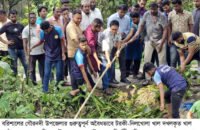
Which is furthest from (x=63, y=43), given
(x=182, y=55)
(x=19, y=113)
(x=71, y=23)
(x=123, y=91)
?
(x=19, y=113)

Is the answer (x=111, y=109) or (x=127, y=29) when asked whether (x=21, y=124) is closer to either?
(x=111, y=109)

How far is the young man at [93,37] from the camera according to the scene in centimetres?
848

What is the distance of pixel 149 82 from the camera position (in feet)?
30.8

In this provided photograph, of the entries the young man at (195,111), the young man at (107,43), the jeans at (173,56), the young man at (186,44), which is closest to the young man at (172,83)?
the young man at (186,44)

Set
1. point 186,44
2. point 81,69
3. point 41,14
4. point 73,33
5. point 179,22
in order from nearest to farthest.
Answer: point 81,69
point 186,44
point 73,33
point 179,22
point 41,14

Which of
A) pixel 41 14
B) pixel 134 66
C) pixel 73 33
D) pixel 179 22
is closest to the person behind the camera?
pixel 73 33

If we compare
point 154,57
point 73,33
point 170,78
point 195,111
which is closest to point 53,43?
point 73,33

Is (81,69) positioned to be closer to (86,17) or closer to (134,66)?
(86,17)

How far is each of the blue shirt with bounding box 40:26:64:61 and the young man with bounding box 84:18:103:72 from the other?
47cm

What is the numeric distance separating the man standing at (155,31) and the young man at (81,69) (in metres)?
1.69

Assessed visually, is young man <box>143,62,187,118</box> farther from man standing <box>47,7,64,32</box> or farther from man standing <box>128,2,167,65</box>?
man standing <box>47,7,64,32</box>

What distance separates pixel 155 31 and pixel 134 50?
2.46 ft

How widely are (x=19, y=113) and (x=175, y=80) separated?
2.28 m

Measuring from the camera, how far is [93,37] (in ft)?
28.3
